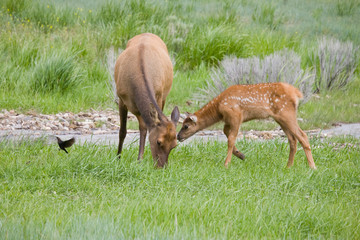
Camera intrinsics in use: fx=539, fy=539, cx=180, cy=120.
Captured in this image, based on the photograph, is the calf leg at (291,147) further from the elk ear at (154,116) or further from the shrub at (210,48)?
the shrub at (210,48)

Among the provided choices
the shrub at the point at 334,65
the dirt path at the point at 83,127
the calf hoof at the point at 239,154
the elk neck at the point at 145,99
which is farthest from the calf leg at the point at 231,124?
the shrub at the point at 334,65

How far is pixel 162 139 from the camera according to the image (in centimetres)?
615

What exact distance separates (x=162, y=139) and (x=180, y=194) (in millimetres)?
918

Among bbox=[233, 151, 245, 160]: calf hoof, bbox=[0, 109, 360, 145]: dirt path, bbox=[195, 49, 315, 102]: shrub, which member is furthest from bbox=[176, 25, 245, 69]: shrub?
bbox=[233, 151, 245, 160]: calf hoof

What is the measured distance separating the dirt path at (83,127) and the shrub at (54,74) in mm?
1185

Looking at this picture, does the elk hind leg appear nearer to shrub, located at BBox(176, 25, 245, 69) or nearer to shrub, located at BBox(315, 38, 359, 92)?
shrub, located at BBox(315, 38, 359, 92)

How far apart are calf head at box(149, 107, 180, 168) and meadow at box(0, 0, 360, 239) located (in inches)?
6.3

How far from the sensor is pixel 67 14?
1675cm

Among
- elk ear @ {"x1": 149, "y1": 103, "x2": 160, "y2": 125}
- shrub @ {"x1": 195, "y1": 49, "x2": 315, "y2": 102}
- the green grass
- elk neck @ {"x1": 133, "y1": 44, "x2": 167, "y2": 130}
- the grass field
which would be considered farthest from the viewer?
the grass field

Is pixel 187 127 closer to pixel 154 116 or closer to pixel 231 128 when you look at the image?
pixel 231 128

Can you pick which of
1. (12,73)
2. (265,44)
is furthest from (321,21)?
(12,73)

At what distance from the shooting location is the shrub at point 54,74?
37.8ft

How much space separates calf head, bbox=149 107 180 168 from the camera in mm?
6168

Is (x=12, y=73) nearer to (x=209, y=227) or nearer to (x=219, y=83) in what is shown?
(x=219, y=83)
